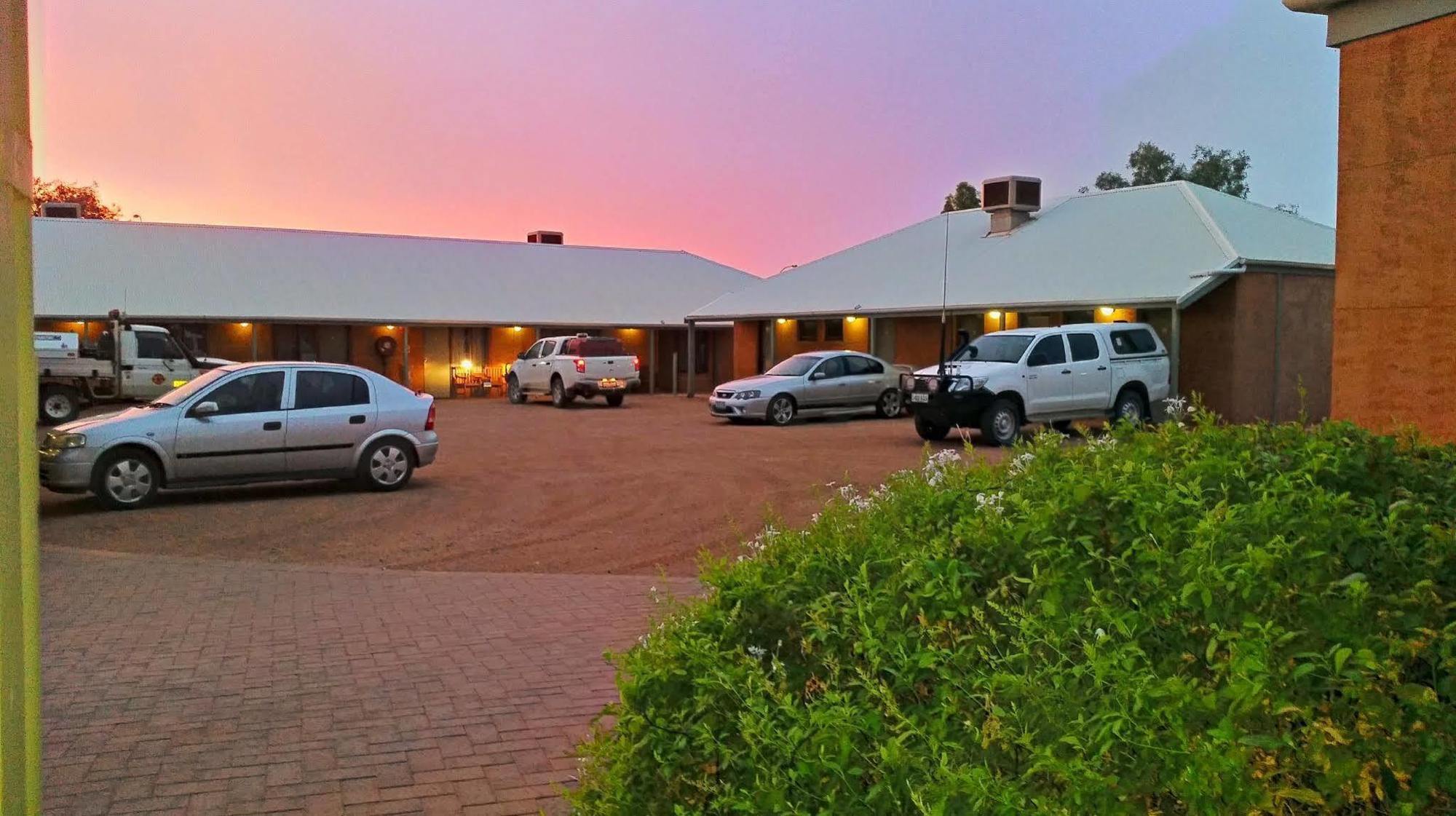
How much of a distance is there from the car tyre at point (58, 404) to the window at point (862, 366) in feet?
56.5

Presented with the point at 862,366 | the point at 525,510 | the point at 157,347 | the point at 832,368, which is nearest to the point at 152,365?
the point at 157,347

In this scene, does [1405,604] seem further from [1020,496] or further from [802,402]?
[802,402]

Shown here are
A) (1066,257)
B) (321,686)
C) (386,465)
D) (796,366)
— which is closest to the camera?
(321,686)

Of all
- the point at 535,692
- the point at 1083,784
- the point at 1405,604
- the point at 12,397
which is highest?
the point at 12,397

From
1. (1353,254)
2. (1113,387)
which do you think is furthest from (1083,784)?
(1113,387)

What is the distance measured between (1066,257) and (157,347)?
21.8m

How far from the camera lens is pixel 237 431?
14070mm

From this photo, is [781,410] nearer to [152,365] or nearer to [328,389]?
[328,389]

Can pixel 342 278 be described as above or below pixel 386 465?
above

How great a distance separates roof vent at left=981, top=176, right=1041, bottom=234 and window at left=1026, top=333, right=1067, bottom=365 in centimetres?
1295

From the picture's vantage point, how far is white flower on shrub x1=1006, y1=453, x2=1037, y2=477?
469 centimetres

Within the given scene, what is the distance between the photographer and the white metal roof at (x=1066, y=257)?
25656 mm

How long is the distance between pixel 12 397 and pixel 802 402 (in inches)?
952

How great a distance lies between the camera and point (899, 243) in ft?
124
